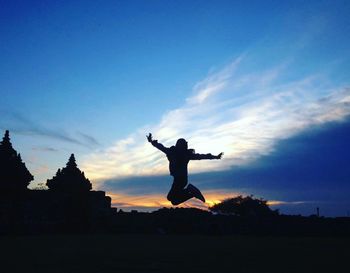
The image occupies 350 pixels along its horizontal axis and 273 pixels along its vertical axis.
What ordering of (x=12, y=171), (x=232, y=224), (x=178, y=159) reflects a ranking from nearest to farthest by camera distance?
(x=178, y=159), (x=12, y=171), (x=232, y=224)

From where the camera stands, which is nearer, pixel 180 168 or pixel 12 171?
pixel 180 168

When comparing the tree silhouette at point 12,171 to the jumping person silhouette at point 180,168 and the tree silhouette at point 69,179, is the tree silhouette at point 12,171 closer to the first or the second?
the tree silhouette at point 69,179

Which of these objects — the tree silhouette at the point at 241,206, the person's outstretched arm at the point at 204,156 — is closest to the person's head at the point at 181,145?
the person's outstretched arm at the point at 204,156

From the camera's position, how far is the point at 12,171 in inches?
1523

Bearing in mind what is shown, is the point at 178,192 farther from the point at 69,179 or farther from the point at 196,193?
the point at 69,179

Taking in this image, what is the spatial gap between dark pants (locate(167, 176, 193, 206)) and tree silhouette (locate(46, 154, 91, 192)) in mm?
35467

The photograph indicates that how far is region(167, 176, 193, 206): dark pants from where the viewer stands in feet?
33.8

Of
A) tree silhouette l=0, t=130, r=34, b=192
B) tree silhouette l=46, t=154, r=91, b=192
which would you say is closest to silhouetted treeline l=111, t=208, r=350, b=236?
tree silhouette l=46, t=154, r=91, b=192

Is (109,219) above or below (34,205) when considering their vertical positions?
below

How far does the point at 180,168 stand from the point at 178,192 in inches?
23.6

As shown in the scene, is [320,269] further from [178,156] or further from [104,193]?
[104,193]

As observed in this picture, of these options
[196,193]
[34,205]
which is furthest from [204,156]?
Answer: [34,205]

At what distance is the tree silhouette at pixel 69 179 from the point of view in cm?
4591

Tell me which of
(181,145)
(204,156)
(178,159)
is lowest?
(178,159)
